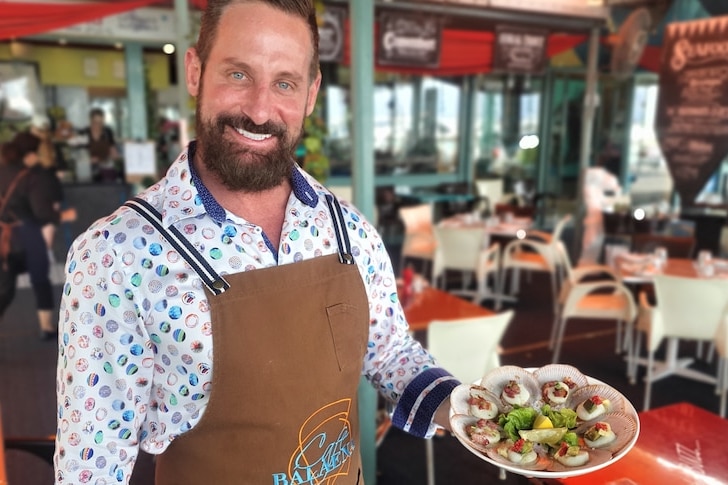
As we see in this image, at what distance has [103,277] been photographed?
1.11 m

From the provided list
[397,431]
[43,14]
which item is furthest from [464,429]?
[43,14]

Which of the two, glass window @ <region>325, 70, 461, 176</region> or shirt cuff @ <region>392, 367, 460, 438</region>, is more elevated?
glass window @ <region>325, 70, 461, 176</region>

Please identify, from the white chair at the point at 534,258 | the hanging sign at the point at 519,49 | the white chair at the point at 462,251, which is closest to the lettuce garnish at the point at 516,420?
the white chair at the point at 462,251

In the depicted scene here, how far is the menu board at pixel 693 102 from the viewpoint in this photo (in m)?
6.00

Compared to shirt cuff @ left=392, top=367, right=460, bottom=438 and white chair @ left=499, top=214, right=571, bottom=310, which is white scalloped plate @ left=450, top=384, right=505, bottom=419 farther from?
white chair @ left=499, top=214, right=571, bottom=310

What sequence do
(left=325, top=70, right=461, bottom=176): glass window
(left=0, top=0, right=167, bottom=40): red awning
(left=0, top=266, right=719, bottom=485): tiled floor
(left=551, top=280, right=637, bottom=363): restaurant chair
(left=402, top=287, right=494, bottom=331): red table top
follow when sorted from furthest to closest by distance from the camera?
1. (left=325, top=70, right=461, bottom=176): glass window
2. (left=0, top=0, right=167, bottom=40): red awning
3. (left=551, top=280, right=637, bottom=363): restaurant chair
4. (left=402, top=287, right=494, bottom=331): red table top
5. (left=0, top=266, right=719, bottom=485): tiled floor

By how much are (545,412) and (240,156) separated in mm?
882

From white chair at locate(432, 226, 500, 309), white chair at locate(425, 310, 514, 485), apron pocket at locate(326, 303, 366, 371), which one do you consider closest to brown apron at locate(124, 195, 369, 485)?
apron pocket at locate(326, 303, 366, 371)

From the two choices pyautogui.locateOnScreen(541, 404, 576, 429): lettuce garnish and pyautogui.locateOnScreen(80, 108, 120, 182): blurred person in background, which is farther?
pyautogui.locateOnScreen(80, 108, 120, 182): blurred person in background

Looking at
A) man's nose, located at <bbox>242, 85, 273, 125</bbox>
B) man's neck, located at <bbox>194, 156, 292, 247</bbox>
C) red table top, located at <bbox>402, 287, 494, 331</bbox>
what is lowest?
red table top, located at <bbox>402, 287, 494, 331</bbox>

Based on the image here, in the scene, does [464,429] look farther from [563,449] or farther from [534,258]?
[534,258]

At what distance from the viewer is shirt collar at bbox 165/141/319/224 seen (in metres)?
1.21

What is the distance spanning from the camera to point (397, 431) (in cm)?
365

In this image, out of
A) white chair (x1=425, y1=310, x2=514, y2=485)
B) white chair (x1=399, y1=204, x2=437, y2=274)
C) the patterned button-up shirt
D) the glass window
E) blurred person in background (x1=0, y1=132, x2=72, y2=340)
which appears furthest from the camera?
the glass window
